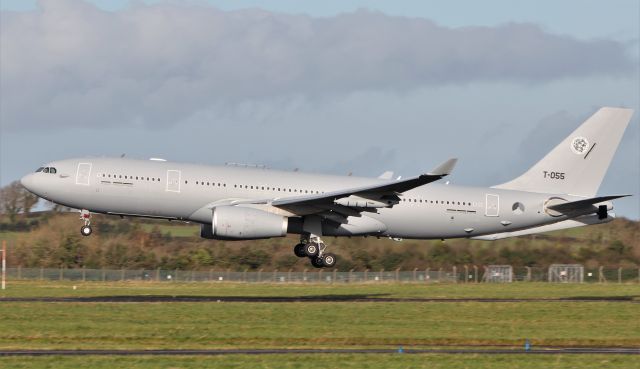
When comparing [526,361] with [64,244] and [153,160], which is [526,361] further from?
[64,244]

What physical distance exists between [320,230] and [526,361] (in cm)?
2219

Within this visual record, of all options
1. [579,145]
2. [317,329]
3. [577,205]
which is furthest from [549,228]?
[317,329]

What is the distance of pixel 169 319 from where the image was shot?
33781mm

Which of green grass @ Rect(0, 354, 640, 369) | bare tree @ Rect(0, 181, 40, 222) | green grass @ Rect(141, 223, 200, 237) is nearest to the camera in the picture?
green grass @ Rect(0, 354, 640, 369)

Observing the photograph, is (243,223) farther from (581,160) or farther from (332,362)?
(332,362)

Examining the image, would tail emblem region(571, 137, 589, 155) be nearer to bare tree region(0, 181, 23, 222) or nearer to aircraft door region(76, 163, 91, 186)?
aircraft door region(76, 163, 91, 186)

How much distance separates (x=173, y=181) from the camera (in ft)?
145

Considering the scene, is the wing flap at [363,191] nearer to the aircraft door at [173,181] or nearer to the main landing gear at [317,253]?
the main landing gear at [317,253]

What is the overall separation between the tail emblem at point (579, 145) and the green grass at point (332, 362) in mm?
25965

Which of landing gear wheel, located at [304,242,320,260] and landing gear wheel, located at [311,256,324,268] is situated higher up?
landing gear wheel, located at [304,242,320,260]

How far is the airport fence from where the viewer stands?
195ft

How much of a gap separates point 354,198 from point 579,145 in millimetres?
12834

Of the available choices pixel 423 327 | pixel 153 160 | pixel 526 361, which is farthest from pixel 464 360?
pixel 153 160

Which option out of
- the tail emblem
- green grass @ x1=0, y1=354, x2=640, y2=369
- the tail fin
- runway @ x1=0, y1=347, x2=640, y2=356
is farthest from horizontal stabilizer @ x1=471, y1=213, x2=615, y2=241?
green grass @ x1=0, y1=354, x2=640, y2=369
